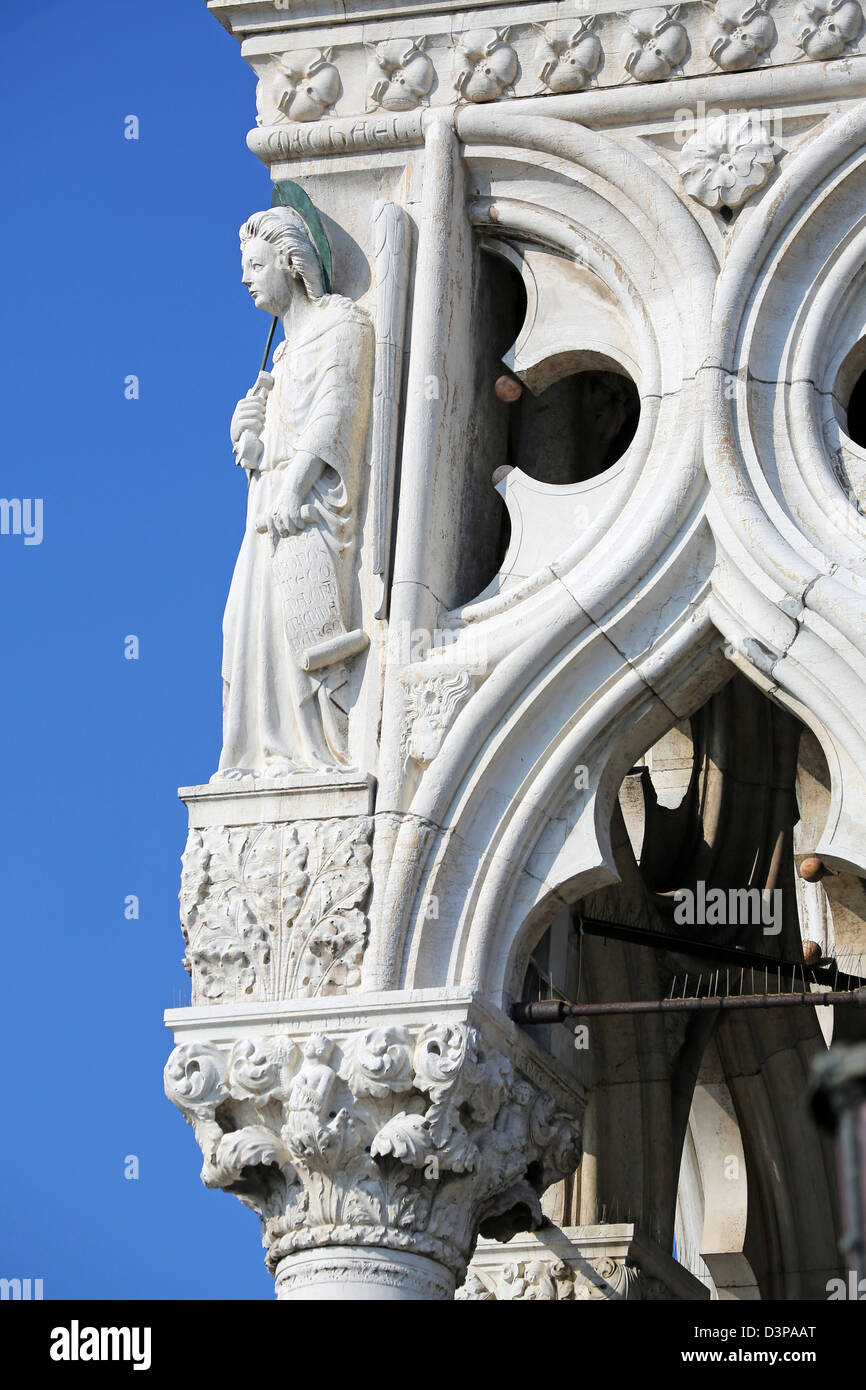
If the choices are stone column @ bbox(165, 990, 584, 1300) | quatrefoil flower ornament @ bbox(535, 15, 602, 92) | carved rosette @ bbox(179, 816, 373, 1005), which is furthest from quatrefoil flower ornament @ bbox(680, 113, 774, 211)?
stone column @ bbox(165, 990, 584, 1300)

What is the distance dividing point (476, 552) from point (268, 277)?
1.50 meters

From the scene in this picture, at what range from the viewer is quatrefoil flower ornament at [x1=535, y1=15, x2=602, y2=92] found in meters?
10.2

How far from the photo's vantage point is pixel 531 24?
1036 centimetres

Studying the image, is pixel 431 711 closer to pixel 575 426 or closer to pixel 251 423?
pixel 251 423

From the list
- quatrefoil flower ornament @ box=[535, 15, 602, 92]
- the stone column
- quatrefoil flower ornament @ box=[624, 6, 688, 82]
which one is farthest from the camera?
quatrefoil flower ornament @ box=[535, 15, 602, 92]

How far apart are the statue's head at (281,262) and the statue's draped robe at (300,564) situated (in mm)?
143

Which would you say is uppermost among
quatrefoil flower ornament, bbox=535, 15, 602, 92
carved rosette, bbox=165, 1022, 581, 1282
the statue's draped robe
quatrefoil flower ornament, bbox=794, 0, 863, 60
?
quatrefoil flower ornament, bbox=535, 15, 602, 92

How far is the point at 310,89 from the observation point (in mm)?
10555

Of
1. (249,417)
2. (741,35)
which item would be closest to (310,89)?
(249,417)

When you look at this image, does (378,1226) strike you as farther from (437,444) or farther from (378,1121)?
(437,444)

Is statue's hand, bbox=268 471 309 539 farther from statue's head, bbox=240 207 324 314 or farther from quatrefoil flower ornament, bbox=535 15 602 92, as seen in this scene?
quatrefoil flower ornament, bbox=535 15 602 92

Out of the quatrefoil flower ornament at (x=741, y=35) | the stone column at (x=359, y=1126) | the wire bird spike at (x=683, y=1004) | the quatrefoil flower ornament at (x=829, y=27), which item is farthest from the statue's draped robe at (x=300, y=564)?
the quatrefoil flower ornament at (x=829, y=27)
